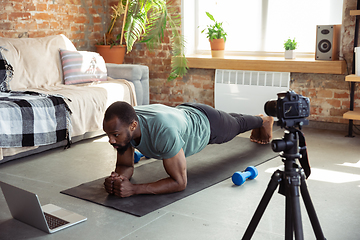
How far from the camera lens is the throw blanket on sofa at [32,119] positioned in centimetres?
283

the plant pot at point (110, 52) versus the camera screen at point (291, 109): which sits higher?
the plant pot at point (110, 52)

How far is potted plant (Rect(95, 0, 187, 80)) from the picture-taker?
14.8 ft

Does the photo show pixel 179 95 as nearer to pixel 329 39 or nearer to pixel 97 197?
pixel 329 39

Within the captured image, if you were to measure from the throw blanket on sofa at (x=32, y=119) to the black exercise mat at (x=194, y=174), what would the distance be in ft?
2.41

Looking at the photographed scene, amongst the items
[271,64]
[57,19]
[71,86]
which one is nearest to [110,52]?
[57,19]

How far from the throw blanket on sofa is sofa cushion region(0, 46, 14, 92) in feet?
0.48

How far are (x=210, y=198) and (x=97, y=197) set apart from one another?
→ 2.13 feet

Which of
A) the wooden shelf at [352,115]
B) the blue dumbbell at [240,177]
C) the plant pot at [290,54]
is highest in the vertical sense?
the plant pot at [290,54]

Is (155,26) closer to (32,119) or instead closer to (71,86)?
(71,86)

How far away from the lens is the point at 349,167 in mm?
2766

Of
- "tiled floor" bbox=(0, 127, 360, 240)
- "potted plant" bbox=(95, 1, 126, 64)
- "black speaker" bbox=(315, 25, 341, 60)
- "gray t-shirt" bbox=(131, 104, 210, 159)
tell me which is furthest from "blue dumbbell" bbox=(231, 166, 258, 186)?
"potted plant" bbox=(95, 1, 126, 64)

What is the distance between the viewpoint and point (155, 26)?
4703mm

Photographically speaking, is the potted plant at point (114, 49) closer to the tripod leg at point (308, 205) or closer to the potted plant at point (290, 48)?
the potted plant at point (290, 48)

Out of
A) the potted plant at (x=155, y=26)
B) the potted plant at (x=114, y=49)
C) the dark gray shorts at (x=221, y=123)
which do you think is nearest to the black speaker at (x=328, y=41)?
the dark gray shorts at (x=221, y=123)
